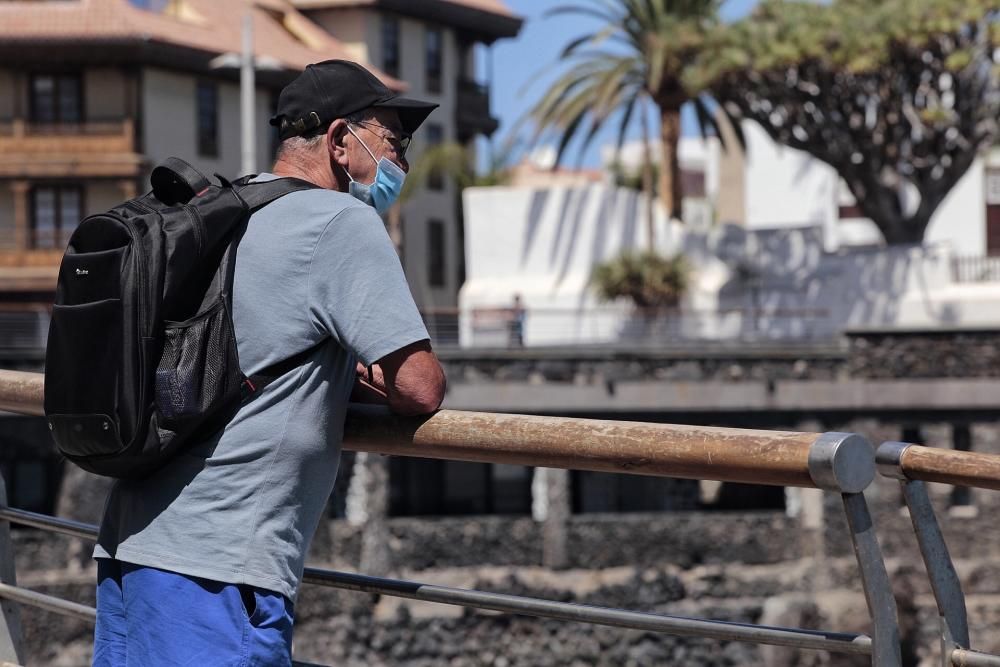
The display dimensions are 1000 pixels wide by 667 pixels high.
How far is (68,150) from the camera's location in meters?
37.7

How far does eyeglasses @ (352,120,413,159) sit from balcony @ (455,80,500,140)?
4501cm

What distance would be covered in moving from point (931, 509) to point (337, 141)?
129 centimetres

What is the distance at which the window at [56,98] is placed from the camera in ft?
124

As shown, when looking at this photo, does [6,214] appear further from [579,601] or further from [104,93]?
[579,601]

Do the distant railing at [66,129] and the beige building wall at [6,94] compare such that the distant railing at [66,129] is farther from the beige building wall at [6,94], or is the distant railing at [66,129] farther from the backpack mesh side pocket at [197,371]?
the backpack mesh side pocket at [197,371]

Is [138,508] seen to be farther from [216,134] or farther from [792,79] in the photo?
[216,134]

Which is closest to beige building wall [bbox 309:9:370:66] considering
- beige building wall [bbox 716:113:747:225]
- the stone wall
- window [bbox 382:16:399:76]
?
window [bbox 382:16:399:76]

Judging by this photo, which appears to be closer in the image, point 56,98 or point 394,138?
point 394,138

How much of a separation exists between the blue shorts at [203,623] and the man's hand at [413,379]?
0.41m

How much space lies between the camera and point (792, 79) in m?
32.1

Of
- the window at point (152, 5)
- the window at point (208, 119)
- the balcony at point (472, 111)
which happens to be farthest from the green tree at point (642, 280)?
the balcony at point (472, 111)

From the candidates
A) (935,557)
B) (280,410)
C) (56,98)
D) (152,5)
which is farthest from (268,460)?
(152,5)

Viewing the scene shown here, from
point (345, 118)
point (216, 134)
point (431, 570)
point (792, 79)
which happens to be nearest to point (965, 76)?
point (792, 79)

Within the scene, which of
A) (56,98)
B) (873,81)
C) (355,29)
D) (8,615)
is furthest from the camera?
(355,29)
